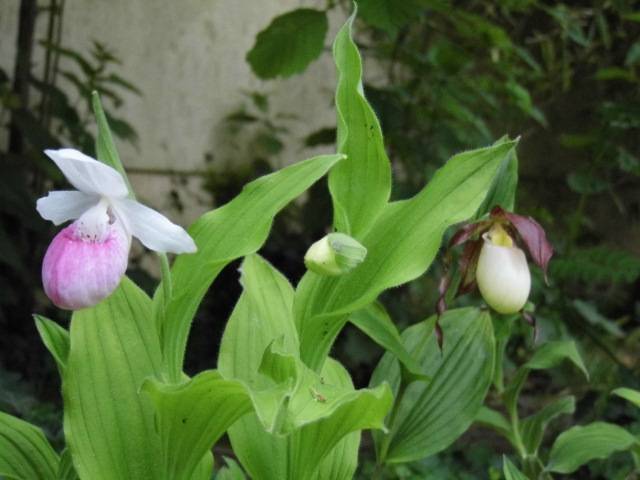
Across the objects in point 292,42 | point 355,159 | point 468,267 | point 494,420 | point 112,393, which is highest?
point 292,42

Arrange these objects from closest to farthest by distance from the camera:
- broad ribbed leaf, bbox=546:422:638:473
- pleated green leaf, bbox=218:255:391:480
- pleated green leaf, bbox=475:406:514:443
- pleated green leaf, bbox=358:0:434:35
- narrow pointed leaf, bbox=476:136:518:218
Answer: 1. pleated green leaf, bbox=218:255:391:480
2. narrow pointed leaf, bbox=476:136:518:218
3. broad ribbed leaf, bbox=546:422:638:473
4. pleated green leaf, bbox=475:406:514:443
5. pleated green leaf, bbox=358:0:434:35

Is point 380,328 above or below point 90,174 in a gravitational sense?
below

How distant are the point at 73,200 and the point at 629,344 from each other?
94.4 inches

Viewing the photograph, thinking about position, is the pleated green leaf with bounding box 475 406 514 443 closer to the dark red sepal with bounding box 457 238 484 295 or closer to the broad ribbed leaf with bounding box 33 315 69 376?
the dark red sepal with bounding box 457 238 484 295

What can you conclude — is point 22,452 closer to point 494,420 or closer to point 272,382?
point 272,382

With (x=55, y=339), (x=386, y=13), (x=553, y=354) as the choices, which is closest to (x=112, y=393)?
(x=55, y=339)

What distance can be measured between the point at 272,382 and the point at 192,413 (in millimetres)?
110

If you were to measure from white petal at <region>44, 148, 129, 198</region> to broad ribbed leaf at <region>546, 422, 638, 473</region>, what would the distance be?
2.39 ft

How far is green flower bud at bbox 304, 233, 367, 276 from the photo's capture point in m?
0.81

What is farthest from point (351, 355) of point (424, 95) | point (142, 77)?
point (142, 77)

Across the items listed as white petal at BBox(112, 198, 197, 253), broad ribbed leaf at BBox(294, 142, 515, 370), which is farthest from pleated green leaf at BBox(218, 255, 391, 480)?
white petal at BBox(112, 198, 197, 253)

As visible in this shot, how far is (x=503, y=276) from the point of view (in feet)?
3.06

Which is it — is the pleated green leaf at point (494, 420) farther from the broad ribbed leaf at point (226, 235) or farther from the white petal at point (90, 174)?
the white petal at point (90, 174)

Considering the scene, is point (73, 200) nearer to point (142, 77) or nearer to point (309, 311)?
point (309, 311)
